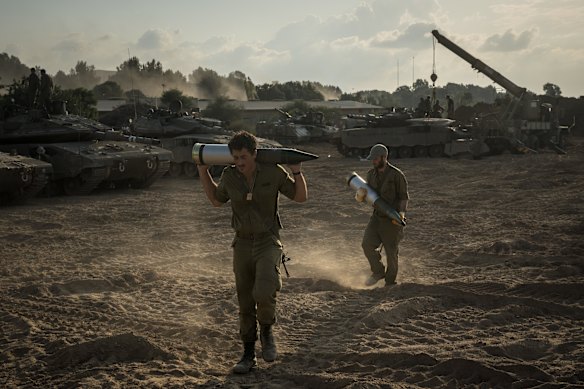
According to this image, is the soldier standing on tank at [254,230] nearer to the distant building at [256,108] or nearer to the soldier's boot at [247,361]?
the soldier's boot at [247,361]

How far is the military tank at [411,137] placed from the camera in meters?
27.0

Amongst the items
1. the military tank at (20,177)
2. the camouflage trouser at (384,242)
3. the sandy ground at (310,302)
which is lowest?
the sandy ground at (310,302)

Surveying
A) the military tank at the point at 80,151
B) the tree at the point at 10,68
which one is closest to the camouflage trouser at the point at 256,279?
the military tank at the point at 80,151

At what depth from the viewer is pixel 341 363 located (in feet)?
16.6

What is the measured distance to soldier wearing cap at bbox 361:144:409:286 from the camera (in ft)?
24.8

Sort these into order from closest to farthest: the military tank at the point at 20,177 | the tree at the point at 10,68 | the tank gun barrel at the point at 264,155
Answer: the tank gun barrel at the point at 264,155 → the military tank at the point at 20,177 → the tree at the point at 10,68

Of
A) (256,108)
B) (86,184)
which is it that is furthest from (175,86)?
(86,184)

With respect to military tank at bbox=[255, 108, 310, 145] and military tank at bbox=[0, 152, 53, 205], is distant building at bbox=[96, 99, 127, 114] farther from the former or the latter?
military tank at bbox=[0, 152, 53, 205]

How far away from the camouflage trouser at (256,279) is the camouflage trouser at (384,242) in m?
2.72

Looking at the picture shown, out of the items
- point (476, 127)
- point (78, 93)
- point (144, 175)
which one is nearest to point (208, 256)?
point (144, 175)

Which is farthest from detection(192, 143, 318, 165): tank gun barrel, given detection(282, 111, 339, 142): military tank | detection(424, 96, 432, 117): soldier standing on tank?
detection(282, 111, 339, 142): military tank

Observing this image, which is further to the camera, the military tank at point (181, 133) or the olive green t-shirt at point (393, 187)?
the military tank at point (181, 133)

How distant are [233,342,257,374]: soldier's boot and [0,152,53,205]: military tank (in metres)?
10.3

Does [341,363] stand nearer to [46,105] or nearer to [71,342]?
[71,342]
